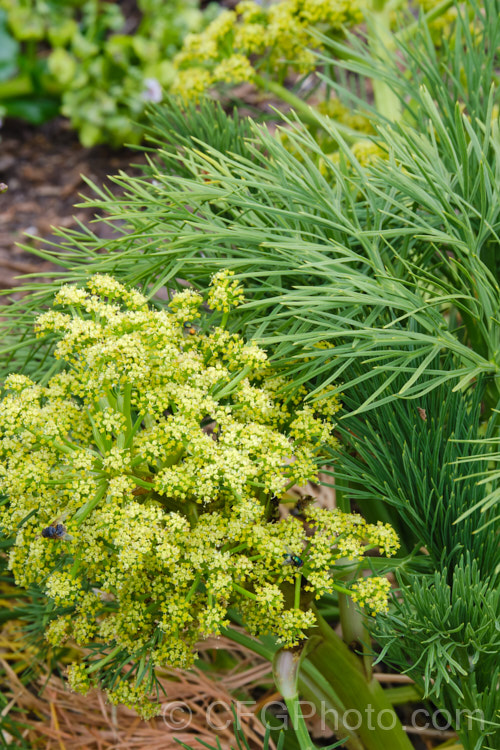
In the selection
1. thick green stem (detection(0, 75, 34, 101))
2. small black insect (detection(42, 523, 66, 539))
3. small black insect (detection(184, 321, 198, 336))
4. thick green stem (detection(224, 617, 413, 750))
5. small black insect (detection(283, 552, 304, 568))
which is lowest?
thick green stem (detection(224, 617, 413, 750))

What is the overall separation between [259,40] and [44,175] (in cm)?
182

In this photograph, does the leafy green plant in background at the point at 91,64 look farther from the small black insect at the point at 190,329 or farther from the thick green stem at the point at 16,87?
the small black insect at the point at 190,329

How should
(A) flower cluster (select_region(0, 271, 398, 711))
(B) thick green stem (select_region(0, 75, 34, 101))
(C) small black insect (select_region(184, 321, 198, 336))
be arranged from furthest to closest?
(B) thick green stem (select_region(0, 75, 34, 101)) < (C) small black insect (select_region(184, 321, 198, 336)) < (A) flower cluster (select_region(0, 271, 398, 711))

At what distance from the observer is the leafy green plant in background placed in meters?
2.79

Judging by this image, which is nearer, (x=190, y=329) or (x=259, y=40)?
(x=190, y=329)

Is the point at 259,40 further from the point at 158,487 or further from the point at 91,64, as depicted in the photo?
the point at 91,64

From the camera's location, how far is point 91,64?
9.26 ft

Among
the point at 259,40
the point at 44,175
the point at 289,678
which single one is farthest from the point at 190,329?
the point at 44,175

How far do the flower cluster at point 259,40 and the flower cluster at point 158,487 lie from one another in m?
0.74

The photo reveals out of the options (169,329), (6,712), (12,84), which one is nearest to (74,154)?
(12,84)

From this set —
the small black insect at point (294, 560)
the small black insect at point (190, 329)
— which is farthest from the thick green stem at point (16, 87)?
the small black insect at point (294, 560)

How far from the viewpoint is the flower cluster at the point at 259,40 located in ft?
4.37

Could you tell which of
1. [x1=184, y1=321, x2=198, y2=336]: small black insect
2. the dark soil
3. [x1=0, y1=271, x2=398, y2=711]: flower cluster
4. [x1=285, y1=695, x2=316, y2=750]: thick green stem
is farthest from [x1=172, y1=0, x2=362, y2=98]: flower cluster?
the dark soil

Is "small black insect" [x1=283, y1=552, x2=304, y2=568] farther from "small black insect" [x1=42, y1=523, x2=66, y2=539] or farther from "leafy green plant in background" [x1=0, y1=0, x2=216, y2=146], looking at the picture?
"leafy green plant in background" [x1=0, y1=0, x2=216, y2=146]
